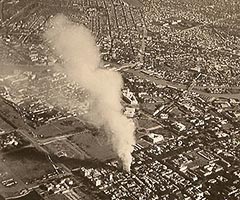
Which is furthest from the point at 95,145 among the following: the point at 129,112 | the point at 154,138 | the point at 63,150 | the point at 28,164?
the point at 129,112

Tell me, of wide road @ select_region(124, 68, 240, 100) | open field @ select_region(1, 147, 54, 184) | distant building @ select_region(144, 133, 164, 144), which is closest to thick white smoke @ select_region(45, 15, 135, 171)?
distant building @ select_region(144, 133, 164, 144)

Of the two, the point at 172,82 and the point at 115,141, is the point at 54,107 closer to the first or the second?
the point at 115,141

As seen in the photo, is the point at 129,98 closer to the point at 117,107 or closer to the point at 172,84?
the point at 117,107

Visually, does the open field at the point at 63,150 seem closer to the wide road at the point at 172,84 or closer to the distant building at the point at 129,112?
the distant building at the point at 129,112

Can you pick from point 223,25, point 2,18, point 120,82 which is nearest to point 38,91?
point 120,82

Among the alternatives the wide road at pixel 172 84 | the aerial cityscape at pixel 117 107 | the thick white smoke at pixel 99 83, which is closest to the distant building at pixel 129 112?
the aerial cityscape at pixel 117 107
